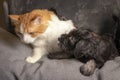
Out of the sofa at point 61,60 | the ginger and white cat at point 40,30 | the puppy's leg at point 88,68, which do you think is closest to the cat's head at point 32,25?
the ginger and white cat at point 40,30

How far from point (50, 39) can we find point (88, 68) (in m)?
0.29

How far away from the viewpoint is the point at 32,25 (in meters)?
1.16

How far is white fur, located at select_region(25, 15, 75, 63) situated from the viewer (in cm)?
123

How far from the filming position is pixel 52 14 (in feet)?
4.21

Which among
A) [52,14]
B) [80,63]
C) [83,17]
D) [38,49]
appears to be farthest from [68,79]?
[83,17]

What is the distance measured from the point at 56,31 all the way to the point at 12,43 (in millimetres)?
265

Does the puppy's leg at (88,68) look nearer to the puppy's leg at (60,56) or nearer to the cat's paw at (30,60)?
the puppy's leg at (60,56)

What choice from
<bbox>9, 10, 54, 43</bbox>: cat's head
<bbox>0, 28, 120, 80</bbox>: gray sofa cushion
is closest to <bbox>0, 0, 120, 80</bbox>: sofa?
<bbox>0, 28, 120, 80</bbox>: gray sofa cushion

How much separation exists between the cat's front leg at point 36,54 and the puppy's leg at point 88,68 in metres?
0.26

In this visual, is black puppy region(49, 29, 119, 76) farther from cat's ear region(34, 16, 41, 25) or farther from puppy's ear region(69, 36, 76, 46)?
cat's ear region(34, 16, 41, 25)

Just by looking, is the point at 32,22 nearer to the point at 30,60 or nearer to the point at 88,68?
the point at 30,60

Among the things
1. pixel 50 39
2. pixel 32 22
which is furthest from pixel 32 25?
pixel 50 39

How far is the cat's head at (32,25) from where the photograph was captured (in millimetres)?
1159

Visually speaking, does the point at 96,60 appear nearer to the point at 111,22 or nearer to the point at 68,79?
the point at 68,79
